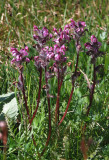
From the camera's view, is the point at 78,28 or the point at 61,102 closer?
the point at 78,28

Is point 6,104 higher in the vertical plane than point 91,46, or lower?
lower

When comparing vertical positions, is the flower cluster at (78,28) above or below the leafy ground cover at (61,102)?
above

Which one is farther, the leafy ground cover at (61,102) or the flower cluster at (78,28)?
the flower cluster at (78,28)

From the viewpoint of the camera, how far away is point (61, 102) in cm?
238

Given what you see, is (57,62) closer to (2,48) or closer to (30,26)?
(2,48)

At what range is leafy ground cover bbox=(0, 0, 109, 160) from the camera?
166cm

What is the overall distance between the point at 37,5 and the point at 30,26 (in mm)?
Result: 994

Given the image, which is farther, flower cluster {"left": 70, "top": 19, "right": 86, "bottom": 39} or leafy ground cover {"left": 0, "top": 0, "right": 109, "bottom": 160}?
flower cluster {"left": 70, "top": 19, "right": 86, "bottom": 39}

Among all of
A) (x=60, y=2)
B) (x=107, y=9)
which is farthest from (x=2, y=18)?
(x=107, y=9)

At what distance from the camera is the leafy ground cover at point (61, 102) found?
1.66 metres

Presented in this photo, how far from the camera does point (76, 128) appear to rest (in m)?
1.98

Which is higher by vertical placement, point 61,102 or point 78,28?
point 78,28

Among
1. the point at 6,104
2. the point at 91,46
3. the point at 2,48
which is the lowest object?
the point at 6,104

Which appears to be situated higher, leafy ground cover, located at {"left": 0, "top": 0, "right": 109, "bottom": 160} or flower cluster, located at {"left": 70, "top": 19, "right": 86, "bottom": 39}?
flower cluster, located at {"left": 70, "top": 19, "right": 86, "bottom": 39}
